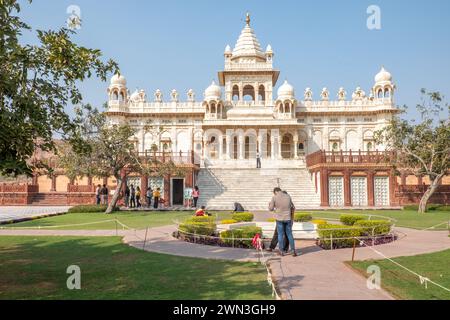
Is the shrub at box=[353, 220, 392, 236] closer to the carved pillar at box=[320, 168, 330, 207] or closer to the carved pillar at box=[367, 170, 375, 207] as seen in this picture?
the carved pillar at box=[320, 168, 330, 207]

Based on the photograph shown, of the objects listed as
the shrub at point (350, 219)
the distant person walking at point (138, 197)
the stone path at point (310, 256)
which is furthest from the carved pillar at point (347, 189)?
the distant person walking at point (138, 197)

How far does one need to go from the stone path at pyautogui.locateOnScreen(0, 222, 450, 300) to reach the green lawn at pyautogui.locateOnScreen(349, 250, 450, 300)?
33 centimetres

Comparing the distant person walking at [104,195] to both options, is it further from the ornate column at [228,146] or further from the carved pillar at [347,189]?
the ornate column at [228,146]

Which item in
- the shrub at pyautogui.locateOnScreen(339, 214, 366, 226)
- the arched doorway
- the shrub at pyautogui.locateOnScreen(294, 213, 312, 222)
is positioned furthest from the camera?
the arched doorway

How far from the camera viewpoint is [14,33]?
6.24 m

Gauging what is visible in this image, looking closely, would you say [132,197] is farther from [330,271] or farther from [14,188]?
[330,271]

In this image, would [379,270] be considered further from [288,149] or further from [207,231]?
[288,149]

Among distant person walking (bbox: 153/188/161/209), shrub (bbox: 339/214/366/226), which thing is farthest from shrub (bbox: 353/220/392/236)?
distant person walking (bbox: 153/188/161/209)

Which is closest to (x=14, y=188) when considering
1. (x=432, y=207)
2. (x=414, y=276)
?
(x=414, y=276)

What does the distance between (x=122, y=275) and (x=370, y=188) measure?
2525 centimetres

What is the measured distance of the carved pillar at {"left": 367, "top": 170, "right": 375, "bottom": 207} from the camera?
28.8m

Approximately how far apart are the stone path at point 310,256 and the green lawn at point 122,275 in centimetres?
48

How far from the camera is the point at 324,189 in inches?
1126
